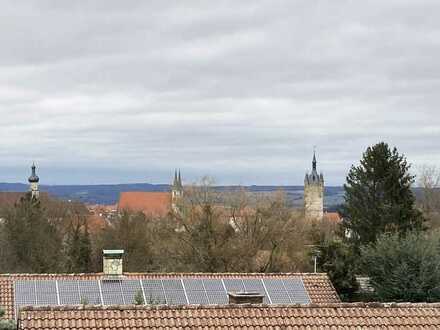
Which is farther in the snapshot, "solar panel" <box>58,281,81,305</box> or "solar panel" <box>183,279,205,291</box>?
"solar panel" <box>183,279,205,291</box>

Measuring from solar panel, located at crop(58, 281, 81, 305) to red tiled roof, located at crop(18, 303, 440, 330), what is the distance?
915 centimetres

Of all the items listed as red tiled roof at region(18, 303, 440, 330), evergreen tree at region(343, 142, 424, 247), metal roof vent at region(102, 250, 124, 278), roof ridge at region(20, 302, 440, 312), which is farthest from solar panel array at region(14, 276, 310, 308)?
evergreen tree at region(343, 142, 424, 247)

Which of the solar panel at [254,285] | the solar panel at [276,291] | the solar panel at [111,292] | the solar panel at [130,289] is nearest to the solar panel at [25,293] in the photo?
the solar panel at [111,292]

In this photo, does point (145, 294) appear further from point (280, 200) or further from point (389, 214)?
point (389, 214)

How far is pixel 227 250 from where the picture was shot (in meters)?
42.9

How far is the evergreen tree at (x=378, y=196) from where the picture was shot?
156ft

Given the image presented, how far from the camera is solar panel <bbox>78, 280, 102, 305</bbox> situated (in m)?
24.6

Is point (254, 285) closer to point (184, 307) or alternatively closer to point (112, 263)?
point (112, 263)

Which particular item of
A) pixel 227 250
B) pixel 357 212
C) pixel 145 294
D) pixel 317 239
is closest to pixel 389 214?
pixel 357 212

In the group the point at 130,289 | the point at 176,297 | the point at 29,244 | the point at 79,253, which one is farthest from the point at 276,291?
the point at 79,253

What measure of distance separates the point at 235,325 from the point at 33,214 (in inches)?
1568

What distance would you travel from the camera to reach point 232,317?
15.8 meters

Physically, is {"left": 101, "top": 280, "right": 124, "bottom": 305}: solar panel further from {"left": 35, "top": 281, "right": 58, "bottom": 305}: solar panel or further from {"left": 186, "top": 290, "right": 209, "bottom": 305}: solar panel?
{"left": 186, "top": 290, "right": 209, "bottom": 305}: solar panel

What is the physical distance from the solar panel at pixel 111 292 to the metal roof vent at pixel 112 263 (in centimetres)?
54
